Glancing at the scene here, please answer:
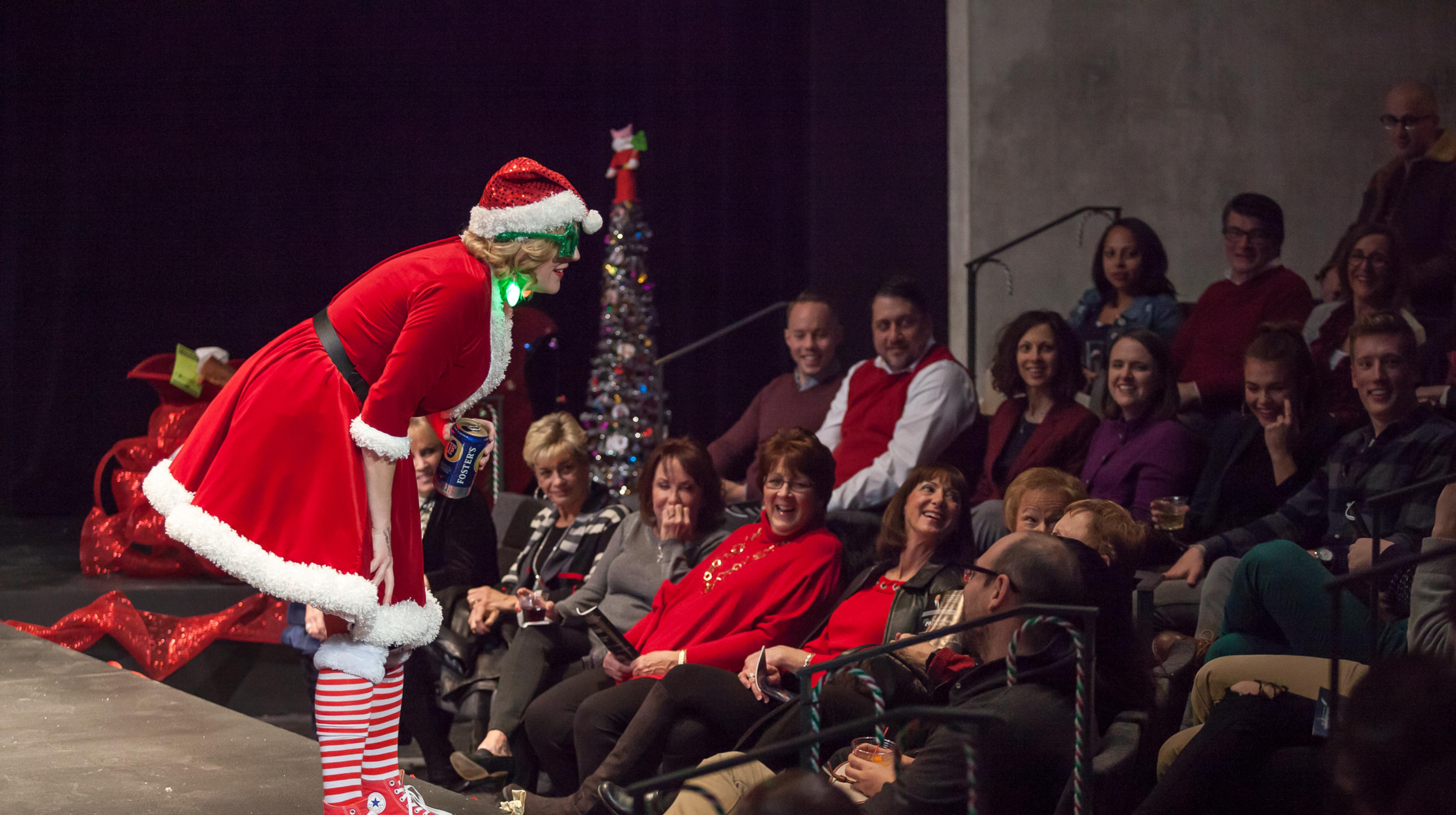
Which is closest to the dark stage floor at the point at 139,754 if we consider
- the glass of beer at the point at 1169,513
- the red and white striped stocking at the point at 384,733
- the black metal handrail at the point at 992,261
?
the red and white striped stocking at the point at 384,733

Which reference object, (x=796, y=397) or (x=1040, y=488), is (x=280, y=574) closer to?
(x=1040, y=488)

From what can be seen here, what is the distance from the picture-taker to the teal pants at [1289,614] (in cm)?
251

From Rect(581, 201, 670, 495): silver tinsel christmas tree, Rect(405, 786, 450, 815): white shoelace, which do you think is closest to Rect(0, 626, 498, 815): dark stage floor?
Rect(405, 786, 450, 815): white shoelace

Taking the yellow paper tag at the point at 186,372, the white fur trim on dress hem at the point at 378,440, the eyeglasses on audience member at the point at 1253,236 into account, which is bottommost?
the yellow paper tag at the point at 186,372

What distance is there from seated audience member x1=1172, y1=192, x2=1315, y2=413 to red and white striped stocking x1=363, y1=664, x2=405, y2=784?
273 cm

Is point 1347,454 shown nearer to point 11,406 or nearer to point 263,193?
point 263,193

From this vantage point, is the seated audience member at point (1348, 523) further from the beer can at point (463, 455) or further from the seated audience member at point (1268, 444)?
the beer can at point (463, 455)

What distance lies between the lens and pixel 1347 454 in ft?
10.0

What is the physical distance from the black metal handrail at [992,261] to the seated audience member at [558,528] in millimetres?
2474

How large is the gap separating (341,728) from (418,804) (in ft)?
0.79

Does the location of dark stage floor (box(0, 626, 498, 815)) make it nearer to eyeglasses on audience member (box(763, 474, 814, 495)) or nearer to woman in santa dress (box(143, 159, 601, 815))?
woman in santa dress (box(143, 159, 601, 815))

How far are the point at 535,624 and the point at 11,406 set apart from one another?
451 cm

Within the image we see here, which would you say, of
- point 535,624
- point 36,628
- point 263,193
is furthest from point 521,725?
point 263,193

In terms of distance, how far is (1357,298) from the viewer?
384cm
